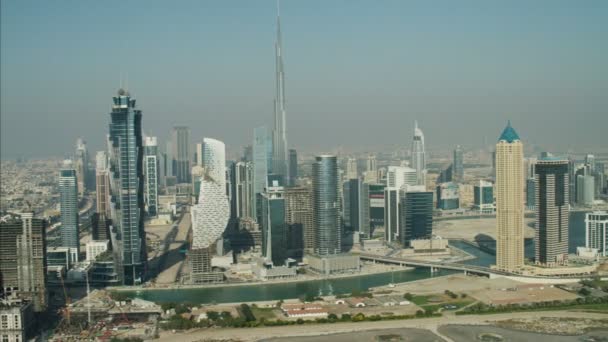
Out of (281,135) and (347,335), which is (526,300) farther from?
(281,135)

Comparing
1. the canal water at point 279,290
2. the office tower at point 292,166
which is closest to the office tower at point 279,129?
→ the office tower at point 292,166

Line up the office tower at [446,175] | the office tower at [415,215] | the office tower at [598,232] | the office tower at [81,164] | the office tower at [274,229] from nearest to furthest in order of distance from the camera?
1. the office tower at [274,229]
2. the office tower at [598,232]
3. the office tower at [415,215]
4. the office tower at [81,164]
5. the office tower at [446,175]

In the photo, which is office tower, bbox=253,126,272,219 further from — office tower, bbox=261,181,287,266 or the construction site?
the construction site

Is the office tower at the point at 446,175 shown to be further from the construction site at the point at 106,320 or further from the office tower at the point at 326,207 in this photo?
the construction site at the point at 106,320

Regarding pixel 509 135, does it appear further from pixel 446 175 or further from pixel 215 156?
pixel 446 175

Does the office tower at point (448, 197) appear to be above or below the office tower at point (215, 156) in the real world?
below

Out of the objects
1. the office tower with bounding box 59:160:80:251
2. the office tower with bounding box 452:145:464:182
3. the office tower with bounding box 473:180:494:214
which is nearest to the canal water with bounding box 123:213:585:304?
the office tower with bounding box 59:160:80:251

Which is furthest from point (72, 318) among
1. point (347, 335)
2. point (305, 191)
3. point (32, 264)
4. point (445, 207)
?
point (445, 207)
